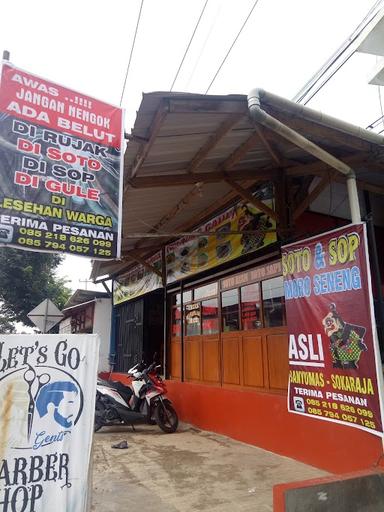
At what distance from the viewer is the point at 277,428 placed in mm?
5543

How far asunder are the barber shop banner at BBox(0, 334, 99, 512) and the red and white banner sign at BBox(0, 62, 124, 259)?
73 cm

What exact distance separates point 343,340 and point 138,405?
15.7 ft

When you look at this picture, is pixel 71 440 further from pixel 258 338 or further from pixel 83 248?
pixel 258 338

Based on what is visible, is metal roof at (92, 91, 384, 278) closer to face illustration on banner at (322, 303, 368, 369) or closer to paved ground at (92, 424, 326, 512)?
face illustration on banner at (322, 303, 368, 369)

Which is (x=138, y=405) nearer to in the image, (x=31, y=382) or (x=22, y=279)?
(x=31, y=382)

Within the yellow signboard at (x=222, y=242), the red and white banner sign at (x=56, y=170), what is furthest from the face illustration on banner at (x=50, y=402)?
the yellow signboard at (x=222, y=242)

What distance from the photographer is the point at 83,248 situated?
3148 mm

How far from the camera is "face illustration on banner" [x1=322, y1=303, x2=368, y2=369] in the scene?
3758mm

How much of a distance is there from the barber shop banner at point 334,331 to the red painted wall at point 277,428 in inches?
24.1

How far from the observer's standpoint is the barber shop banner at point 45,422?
2.64m

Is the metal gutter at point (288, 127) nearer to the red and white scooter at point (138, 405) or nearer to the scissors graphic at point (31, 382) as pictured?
the scissors graphic at point (31, 382)

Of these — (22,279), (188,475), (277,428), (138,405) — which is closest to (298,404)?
(277,428)

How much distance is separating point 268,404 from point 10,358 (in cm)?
399

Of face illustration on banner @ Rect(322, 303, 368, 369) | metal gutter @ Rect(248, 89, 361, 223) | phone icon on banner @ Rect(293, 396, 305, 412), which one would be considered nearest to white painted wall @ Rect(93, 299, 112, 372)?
phone icon on banner @ Rect(293, 396, 305, 412)
